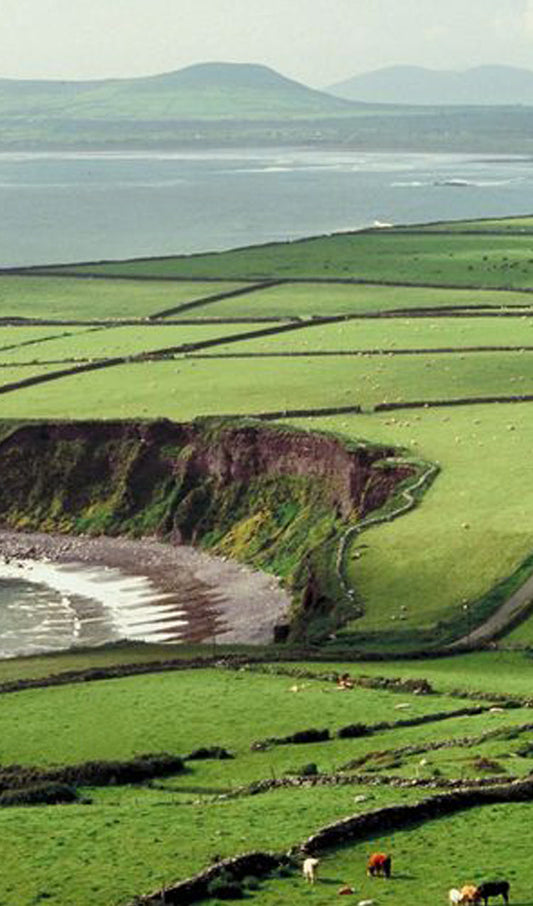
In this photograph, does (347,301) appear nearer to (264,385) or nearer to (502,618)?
(264,385)

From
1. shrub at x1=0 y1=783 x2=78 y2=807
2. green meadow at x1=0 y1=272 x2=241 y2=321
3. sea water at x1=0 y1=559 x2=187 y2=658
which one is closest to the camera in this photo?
shrub at x1=0 y1=783 x2=78 y2=807

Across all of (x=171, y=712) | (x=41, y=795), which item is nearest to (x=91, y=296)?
(x=171, y=712)

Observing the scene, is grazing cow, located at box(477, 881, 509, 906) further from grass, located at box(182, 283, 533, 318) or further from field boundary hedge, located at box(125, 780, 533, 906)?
A: grass, located at box(182, 283, 533, 318)

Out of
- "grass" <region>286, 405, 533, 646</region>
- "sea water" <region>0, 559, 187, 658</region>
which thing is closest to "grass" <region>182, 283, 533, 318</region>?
"grass" <region>286, 405, 533, 646</region>

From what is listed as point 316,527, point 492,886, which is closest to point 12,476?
point 316,527

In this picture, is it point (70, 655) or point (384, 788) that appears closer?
point (384, 788)

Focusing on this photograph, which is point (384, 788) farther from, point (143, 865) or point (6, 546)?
point (6, 546)

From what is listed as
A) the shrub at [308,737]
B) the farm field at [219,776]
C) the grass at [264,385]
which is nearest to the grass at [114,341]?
the grass at [264,385]
